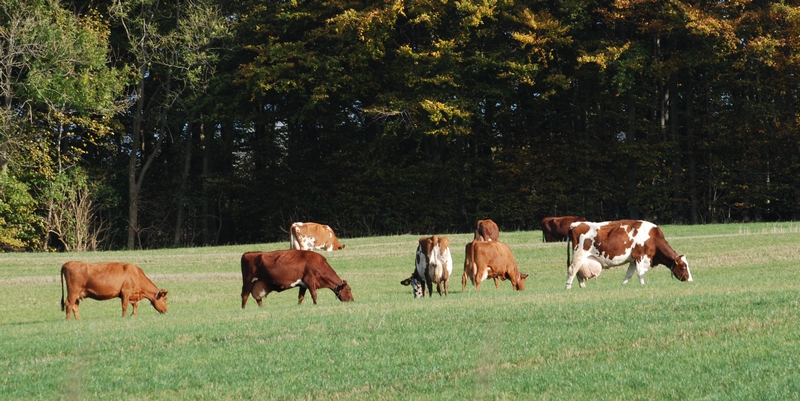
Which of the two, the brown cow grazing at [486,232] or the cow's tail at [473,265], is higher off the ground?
the brown cow grazing at [486,232]

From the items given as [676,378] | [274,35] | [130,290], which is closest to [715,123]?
[274,35]

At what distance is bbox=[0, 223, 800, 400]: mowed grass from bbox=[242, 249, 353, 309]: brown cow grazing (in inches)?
66.6

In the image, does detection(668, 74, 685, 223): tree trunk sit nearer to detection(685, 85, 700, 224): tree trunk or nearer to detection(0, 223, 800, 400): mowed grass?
detection(685, 85, 700, 224): tree trunk

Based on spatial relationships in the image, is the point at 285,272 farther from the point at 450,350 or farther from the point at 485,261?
the point at 450,350

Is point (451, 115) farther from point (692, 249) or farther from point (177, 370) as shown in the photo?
point (177, 370)

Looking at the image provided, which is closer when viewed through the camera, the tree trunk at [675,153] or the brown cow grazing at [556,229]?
the brown cow grazing at [556,229]

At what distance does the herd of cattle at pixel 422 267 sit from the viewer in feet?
62.4

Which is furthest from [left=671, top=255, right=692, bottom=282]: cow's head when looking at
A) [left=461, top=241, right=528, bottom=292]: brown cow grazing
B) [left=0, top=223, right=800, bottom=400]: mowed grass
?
[left=461, top=241, right=528, bottom=292]: brown cow grazing

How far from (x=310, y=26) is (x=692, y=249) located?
27.0m

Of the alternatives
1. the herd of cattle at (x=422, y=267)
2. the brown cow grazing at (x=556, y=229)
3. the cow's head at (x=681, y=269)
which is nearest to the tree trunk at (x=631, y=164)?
the brown cow grazing at (x=556, y=229)

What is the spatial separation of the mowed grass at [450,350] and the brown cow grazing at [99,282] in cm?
178

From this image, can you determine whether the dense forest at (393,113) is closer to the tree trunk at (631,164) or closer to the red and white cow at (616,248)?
the tree trunk at (631,164)

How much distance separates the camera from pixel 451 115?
148 ft

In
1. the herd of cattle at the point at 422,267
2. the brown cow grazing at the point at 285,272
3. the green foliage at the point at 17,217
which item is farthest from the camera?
the green foliage at the point at 17,217
